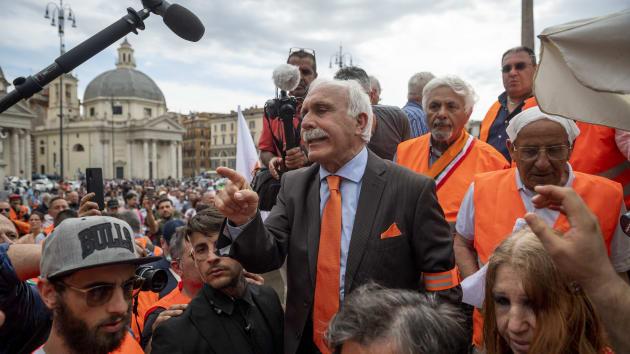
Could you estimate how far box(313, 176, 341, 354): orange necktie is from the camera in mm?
2516

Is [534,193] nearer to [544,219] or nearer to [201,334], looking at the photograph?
[544,219]

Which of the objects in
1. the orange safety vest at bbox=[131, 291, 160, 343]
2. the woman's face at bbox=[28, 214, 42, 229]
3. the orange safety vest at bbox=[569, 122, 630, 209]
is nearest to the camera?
the orange safety vest at bbox=[569, 122, 630, 209]

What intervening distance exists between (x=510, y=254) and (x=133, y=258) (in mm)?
1735

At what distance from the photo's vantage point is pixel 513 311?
1.94 meters

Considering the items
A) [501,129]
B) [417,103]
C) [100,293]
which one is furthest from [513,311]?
[417,103]

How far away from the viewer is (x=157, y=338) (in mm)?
2684

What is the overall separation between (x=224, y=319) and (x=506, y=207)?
1.75 m

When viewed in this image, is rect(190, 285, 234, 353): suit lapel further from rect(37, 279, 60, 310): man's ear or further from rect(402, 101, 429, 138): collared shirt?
rect(402, 101, 429, 138): collared shirt

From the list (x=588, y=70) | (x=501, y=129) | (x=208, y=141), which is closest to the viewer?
(x=588, y=70)

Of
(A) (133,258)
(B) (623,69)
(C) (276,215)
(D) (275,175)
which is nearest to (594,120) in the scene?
(B) (623,69)

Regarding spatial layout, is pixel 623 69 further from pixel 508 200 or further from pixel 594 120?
pixel 508 200

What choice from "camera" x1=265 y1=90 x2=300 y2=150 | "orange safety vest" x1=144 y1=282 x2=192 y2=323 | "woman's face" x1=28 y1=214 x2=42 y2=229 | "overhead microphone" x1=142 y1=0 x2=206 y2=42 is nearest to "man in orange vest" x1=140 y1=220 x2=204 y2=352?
"orange safety vest" x1=144 y1=282 x2=192 y2=323

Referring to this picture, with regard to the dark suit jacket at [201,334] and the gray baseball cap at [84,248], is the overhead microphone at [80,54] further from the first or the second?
the dark suit jacket at [201,334]

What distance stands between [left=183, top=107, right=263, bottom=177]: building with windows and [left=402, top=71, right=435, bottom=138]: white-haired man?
94147 mm
